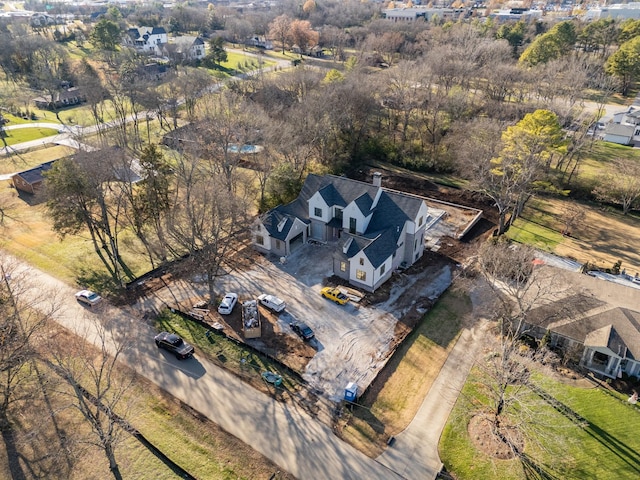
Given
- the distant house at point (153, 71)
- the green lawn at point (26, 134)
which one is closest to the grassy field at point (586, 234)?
the distant house at point (153, 71)

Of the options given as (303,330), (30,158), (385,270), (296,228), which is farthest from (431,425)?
(30,158)

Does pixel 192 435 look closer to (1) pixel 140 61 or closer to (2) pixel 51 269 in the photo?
(2) pixel 51 269

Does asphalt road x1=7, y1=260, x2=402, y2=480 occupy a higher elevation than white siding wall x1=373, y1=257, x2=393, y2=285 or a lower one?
lower

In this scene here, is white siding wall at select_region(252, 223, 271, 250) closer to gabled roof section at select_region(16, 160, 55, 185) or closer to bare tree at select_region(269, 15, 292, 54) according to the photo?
gabled roof section at select_region(16, 160, 55, 185)

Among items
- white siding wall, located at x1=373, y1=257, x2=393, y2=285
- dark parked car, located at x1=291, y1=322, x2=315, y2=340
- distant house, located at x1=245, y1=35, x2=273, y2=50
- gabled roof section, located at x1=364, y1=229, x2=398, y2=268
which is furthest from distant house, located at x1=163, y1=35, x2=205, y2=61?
dark parked car, located at x1=291, y1=322, x2=315, y2=340

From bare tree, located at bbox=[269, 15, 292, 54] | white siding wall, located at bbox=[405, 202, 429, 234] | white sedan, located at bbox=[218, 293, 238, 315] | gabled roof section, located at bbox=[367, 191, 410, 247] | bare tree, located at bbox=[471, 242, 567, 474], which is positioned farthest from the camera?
bare tree, located at bbox=[269, 15, 292, 54]

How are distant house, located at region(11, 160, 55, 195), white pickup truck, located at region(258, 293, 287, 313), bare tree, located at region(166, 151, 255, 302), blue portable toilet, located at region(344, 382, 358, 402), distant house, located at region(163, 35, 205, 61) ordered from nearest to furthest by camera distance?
blue portable toilet, located at region(344, 382, 358, 402), bare tree, located at region(166, 151, 255, 302), white pickup truck, located at region(258, 293, 287, 313), distant house, located at region(11, 160, 55, 195), distant house, located at region(163, 35, 205, 61)
